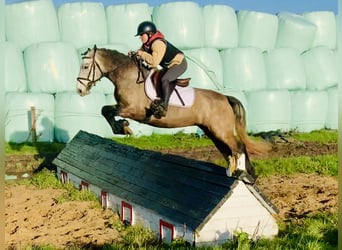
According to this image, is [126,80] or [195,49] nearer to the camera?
[126,80]

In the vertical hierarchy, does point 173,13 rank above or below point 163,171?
above

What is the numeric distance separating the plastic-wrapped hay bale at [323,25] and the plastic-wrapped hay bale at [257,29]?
1.41 metres

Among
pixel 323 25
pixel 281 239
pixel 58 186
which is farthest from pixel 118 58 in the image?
pixel 323 25

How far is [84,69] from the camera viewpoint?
5285 millimetres

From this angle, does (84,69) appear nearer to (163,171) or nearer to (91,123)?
(163,171)

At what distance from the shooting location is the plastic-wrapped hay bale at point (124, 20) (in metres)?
12.1

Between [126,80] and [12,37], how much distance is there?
7.10 metres

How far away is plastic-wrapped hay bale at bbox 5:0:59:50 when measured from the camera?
11.5 m

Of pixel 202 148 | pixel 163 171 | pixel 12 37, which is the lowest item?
pixel 202 148

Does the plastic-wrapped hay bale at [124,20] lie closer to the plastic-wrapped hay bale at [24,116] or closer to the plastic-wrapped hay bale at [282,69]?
the plastic-wrapped hay bale at [24,116]

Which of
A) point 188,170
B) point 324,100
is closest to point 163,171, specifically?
point 188,170

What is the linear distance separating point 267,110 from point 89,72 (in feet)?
26.5

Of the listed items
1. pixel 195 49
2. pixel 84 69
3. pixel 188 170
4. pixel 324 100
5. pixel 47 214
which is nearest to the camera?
pixel 84 69

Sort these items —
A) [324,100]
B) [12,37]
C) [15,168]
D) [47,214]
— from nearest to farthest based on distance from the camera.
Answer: [47,214], [15,168], [12,37], [324,100]
